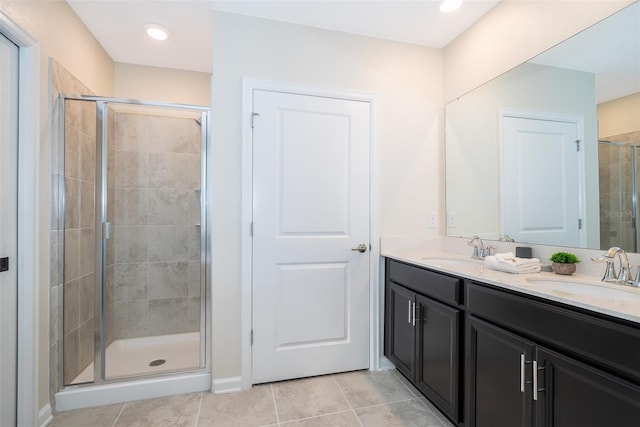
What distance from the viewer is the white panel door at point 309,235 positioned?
2078 millimetres

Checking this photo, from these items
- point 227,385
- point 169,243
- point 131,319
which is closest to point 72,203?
point 169,243

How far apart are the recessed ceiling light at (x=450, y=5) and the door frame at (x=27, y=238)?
2356 millimetres

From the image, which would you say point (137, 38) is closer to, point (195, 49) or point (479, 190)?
point (195, 49)

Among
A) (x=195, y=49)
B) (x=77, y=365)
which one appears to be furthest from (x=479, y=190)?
(x=77, y=365)

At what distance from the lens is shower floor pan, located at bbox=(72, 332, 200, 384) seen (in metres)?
2.05

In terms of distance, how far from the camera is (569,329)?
1021 millimetres

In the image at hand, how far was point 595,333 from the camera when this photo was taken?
0.95 m

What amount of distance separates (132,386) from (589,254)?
8.93ft

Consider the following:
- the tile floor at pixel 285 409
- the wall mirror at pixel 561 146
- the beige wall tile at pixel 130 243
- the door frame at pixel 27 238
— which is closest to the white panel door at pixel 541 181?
the wall mirror at pixel 561 146

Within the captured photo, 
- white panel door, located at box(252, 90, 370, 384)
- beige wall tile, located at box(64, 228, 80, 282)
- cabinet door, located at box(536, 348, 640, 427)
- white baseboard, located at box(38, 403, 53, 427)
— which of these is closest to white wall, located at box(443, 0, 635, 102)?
white panel door, located at box(252, 90, 370, 384)

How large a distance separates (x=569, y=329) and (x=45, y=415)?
2.61 m

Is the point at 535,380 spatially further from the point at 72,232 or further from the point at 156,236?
the point at 156,236

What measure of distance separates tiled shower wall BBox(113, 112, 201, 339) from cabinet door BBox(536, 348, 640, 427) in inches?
98.1

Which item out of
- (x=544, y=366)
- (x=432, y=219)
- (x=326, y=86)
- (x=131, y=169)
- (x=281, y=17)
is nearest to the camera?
A: (x=544, y=366)
